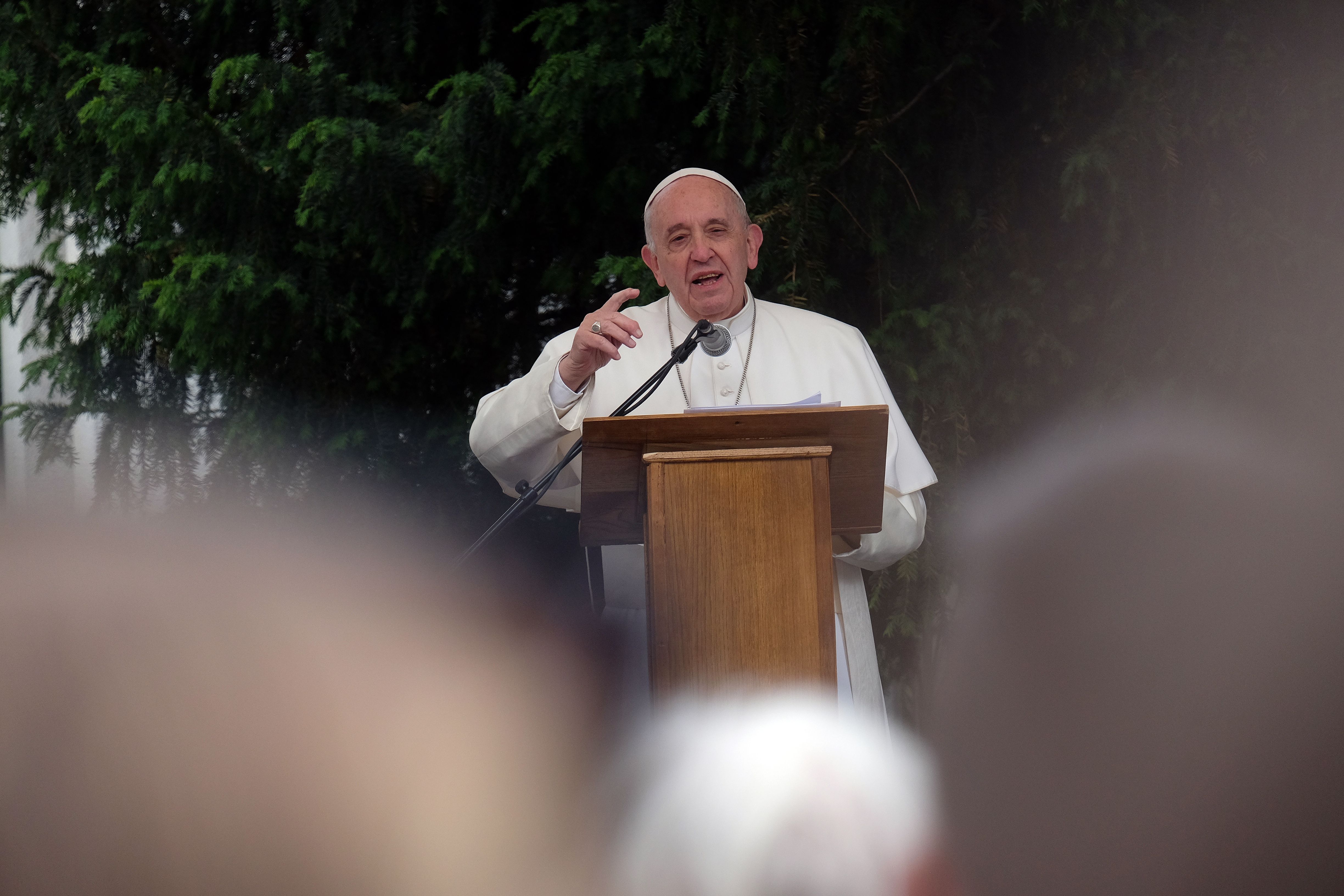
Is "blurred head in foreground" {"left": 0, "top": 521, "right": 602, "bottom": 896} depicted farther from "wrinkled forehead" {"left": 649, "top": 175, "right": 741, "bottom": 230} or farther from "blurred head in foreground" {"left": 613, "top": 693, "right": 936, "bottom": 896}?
"wrinkled forehead" {"left": 649, "top": 175, "right": 741, "bottom": 230}

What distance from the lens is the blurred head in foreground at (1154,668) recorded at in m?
3.38

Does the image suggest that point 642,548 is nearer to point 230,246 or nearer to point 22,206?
point 230,246

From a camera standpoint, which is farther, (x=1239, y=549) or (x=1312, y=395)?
(x=1239, y=549)

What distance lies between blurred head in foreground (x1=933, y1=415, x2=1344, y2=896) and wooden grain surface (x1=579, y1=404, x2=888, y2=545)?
1.51 meters

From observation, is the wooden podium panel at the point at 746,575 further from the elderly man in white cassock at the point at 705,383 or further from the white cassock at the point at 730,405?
the white cassock at the point at 730,405

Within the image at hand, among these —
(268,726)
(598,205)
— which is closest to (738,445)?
(268,726)

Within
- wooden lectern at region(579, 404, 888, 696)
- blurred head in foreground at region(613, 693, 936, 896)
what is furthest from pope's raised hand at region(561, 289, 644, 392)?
blurred head in foreground at region(613, 693, 936, 896)

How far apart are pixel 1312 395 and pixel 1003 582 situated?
48.4 inches

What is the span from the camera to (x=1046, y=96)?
3.74m

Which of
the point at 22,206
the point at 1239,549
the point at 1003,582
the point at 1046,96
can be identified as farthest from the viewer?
the point at 22,206

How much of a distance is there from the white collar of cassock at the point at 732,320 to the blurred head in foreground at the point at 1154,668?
120 cm

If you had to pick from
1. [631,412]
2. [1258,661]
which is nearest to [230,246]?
[631,412]

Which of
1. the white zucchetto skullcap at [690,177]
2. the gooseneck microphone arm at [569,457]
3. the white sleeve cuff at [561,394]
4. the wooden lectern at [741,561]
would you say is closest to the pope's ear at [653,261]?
the white zucchetto skullcap at [690,177]

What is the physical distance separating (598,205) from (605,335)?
240cm
